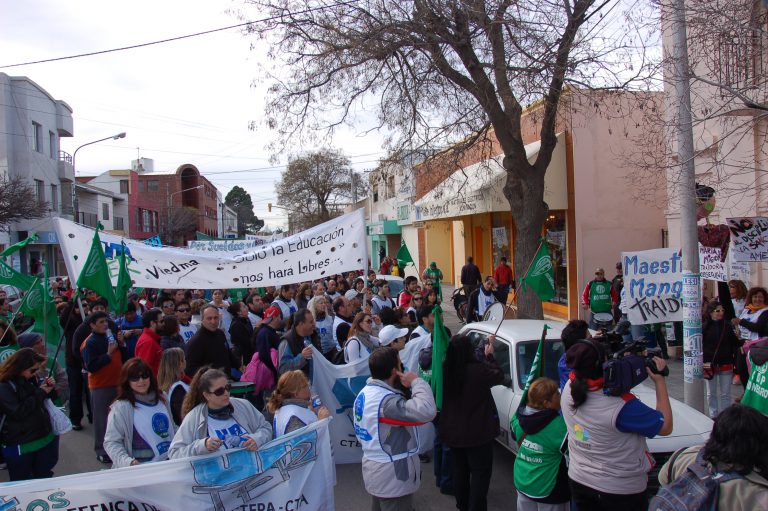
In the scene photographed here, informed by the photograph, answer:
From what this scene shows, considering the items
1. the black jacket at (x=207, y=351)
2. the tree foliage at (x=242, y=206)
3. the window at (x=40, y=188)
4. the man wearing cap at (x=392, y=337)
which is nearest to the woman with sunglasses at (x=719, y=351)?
the man wearing cap at (x=392, y=337)

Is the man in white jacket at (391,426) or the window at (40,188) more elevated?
the window at (40,188)

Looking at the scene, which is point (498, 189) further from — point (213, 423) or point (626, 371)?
point (213, 423)

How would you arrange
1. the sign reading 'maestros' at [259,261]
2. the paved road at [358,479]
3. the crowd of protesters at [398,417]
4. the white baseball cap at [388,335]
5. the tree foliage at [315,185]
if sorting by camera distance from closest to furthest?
the crowd of protesters at [398,417] < the paved road at [358,479] < the white baseball cap at [388,335] < the sign reading 'maestros' at [259,261] < the tree foliage at [315,185]

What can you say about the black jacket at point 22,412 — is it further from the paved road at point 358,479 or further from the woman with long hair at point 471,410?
the woman with long hair at point 471,410

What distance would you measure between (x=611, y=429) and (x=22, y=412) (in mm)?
4287

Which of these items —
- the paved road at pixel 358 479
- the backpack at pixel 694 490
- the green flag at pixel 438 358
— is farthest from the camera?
the paved road at pixel 358 479

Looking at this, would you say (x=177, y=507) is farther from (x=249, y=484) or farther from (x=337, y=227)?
(x=337, y=227)

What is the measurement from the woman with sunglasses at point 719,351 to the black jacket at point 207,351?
5.65 metres

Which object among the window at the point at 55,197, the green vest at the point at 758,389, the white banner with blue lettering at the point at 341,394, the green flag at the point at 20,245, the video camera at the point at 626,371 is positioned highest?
the window at the point at 55,197

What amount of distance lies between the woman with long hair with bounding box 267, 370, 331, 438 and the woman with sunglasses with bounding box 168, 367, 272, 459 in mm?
120

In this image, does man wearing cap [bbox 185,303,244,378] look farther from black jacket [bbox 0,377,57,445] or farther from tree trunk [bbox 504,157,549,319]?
tree trunk [bbox 504,157,549,319]

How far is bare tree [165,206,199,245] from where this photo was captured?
184ft

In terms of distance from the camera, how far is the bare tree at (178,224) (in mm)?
56125

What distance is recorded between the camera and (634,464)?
359cm
